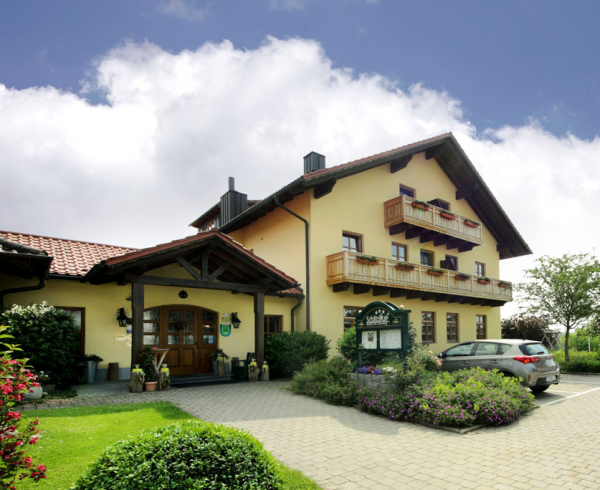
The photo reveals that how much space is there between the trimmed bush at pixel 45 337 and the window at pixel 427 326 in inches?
614

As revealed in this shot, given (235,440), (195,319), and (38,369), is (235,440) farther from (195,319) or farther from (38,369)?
(195,319)

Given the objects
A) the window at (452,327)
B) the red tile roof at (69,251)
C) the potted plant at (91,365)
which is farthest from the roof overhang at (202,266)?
the window at (452,327)

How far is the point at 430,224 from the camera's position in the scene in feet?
66.4

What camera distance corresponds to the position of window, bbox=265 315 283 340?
16766 millimetres

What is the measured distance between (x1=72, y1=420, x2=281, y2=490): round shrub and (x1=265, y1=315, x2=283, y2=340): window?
496 inches

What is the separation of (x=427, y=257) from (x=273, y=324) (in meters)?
9.52

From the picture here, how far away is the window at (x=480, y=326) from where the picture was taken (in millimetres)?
24750

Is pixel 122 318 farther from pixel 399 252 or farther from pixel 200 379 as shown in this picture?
pixel 399 252

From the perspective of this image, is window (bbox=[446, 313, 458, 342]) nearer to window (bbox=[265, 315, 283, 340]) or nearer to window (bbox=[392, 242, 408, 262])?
window (bbox=[392, 242, 408, 262])

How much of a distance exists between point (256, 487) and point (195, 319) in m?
11.6

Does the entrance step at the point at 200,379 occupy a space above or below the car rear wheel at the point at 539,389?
above

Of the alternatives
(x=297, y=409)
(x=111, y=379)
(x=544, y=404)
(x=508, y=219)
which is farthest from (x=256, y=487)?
(x=508, y=219)

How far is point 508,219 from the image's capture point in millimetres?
25344

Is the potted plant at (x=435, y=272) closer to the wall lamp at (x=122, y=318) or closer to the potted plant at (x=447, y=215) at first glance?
the potted plant at (x=447, y=215)
